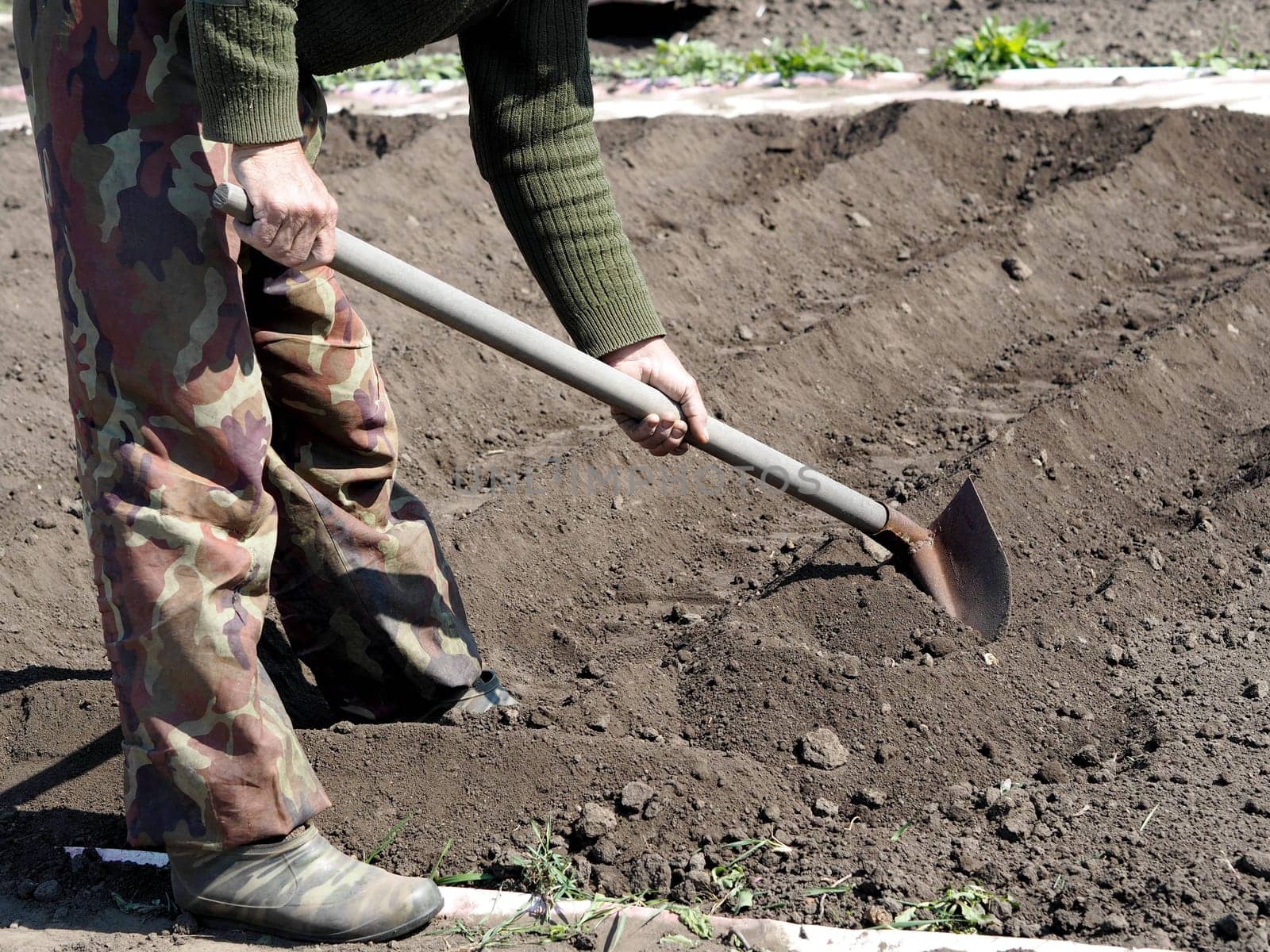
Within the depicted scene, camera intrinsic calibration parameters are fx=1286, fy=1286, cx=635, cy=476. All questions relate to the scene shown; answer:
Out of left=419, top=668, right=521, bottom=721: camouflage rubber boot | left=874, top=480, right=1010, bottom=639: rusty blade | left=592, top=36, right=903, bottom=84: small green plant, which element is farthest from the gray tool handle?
left=592, top=36, right=903, bottom=84: small green plant

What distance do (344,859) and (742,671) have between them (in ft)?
3.00

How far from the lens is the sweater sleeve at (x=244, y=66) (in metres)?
1.66

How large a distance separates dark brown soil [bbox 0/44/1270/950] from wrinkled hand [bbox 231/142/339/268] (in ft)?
3.31

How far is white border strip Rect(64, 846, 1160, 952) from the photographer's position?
75.7 inches

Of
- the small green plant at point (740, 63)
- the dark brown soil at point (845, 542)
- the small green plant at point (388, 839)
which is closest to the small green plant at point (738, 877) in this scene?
the dark brown soil at point (845, 542)

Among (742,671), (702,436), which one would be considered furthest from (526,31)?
(742,671)

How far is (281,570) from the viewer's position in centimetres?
246

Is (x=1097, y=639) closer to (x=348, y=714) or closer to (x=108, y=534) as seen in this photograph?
(x=348, y=714)

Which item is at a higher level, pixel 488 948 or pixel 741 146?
pixel 741 146

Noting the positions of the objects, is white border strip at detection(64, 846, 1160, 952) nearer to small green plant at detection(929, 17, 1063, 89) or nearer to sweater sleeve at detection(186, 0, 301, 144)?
sweater sleeve at detection(186, 0, 301, 144)

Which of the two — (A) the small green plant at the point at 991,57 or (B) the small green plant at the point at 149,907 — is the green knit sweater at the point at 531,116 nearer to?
(B) the small green plant at the point at 149,907

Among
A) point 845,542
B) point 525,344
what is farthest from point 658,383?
point 845,542

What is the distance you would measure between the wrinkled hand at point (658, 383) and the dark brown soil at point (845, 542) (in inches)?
21.7

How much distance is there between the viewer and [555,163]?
226cm
